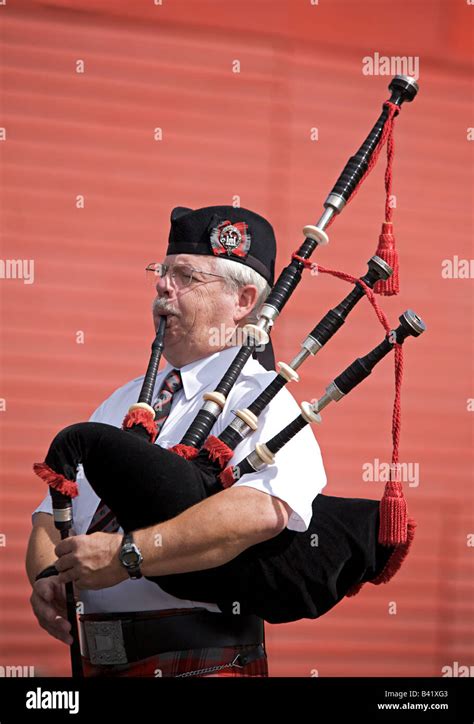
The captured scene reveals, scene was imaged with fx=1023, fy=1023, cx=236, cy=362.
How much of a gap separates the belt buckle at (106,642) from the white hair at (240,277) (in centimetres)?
85

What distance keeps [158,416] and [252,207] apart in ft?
5.39

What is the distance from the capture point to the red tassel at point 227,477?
7.32ft

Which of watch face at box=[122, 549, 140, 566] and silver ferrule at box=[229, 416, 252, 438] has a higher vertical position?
silver ferrule at box=[229, 416, 252, 438]

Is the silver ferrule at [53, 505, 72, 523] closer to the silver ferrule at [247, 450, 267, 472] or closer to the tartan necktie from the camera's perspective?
the tartan necktie

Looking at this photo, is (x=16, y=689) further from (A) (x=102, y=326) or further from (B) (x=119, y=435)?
(A) (x=102, y=326)

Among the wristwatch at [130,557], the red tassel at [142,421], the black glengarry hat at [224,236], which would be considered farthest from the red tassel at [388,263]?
the wristwatch at [130,557]

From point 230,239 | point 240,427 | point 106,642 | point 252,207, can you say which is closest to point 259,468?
point 240,427

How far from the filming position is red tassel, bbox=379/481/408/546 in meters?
2.34

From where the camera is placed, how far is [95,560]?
86.2 inches

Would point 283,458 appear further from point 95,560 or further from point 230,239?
point 230,239

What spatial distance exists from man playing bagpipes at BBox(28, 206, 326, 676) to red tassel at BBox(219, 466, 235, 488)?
49mm

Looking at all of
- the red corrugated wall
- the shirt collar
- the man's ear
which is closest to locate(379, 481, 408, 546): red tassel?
the shirt collar

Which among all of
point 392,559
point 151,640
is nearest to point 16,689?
point 151,640

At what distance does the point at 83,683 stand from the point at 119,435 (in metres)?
0.62
